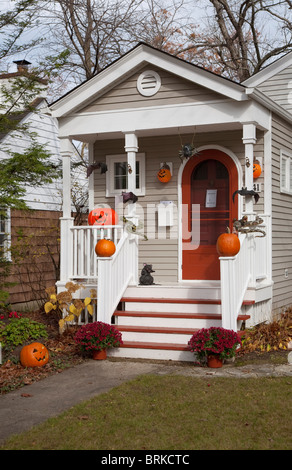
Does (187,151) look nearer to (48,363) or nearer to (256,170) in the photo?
(256,170)

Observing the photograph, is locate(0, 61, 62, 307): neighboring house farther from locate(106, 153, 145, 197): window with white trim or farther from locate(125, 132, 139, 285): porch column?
locate(125, 132, 139, 285): porch column

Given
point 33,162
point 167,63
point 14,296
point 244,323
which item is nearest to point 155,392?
point 244,323

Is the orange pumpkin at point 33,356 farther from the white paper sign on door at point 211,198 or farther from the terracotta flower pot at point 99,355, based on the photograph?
the white paper sign on door at point 211,198

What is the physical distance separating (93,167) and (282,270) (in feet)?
12.3

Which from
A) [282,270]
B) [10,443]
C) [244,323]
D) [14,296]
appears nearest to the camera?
[10,443]

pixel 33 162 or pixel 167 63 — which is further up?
pixel 167 63

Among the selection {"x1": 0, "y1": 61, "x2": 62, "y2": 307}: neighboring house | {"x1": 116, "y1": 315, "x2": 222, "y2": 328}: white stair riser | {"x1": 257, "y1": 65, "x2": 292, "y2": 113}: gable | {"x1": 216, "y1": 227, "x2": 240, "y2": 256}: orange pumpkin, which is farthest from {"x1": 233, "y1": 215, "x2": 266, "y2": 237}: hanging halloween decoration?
{"x1": 257, "y1": 65, "x2": 292, "y2": 113}: gable

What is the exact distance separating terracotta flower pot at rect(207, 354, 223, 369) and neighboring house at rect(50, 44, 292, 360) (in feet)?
1.71

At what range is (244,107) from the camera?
8.52 m

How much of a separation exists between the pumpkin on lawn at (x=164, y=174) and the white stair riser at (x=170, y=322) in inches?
107

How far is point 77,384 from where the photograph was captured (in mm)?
6535

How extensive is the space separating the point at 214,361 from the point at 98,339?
1.53 metres
